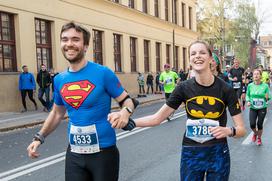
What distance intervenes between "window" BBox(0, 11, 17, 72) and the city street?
263 inches

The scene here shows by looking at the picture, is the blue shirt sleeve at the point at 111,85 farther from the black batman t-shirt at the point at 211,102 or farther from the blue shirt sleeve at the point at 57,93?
the black batman t-shirt at the point at 211,102

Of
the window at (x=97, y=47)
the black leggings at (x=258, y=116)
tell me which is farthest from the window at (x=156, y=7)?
the black leggings at (x=258, y=116)

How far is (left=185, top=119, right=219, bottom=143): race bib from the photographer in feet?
10.2

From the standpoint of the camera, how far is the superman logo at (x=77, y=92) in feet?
9.71

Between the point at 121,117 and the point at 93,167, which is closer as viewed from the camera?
the point at 121,117

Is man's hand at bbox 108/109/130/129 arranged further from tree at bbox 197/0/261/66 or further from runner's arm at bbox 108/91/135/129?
tree at bbox 197/0/261/66

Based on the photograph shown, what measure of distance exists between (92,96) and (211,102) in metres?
0.97

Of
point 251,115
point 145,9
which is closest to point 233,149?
point 251,115

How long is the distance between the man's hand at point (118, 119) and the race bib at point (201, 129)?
2.18ft

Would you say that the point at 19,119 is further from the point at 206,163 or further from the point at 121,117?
the point at 121,117

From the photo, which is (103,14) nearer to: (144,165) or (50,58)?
(50,58)

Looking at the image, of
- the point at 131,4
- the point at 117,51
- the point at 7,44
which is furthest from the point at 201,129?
the point at 131,4

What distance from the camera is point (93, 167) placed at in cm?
294

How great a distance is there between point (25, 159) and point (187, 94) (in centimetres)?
469
